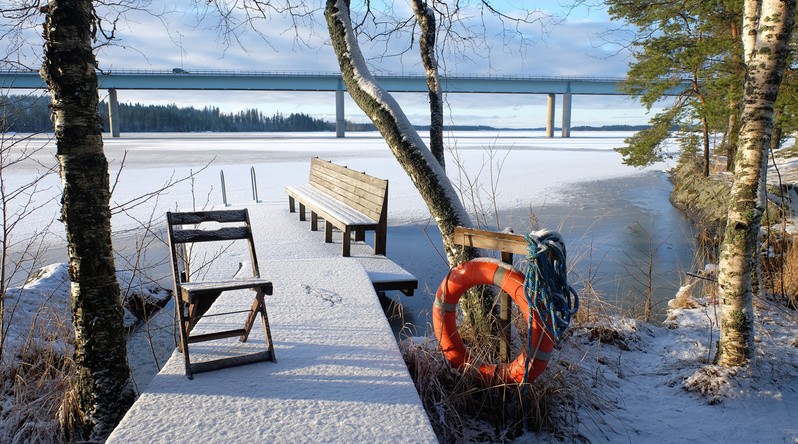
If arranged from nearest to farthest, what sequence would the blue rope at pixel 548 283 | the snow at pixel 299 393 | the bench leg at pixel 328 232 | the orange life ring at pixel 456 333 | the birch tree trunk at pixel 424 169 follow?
1. the snow at pixel 299 393
2. the blue rope at pixel 548 283
3. the orange life ring at pixel 456 333
4. the birch tree trunk at pixel 424 169
5. the bench leg at pixel 328 232

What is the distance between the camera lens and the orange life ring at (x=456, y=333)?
10.6 ft

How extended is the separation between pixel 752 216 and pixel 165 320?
5916mm

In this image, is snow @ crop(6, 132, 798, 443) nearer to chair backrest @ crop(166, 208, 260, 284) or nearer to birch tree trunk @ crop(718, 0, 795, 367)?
birch tree trunk @ crop(718, 0, 795, 367)

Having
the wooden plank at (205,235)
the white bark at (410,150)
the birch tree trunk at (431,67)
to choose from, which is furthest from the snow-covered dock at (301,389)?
the birch tree trunk at (431,67)

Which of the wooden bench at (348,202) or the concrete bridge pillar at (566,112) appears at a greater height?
the concrete bridge pillar at (566,112)

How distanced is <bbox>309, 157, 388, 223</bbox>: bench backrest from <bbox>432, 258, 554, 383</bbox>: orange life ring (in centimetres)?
303

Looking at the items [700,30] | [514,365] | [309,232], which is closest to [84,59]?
[514,365]

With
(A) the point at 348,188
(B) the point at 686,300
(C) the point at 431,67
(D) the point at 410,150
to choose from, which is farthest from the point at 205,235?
(B) the point at 686,300

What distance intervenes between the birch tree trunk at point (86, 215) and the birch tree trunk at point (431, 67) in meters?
2.81

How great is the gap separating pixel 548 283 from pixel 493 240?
66 centimetres

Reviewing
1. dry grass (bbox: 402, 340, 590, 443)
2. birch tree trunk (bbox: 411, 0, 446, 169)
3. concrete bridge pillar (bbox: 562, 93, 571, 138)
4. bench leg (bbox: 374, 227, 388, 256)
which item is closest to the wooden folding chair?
dry grass (bbox: 402, 340, 590, 443)

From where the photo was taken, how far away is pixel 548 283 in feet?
10.0

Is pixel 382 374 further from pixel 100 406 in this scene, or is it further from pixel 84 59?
pixel 84 59

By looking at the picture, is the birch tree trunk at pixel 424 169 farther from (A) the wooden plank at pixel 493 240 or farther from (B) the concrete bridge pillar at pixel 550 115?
(B) the concrete bridge pillar at pixel 550 115
